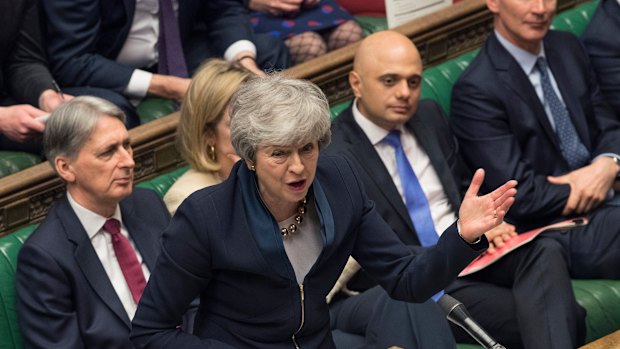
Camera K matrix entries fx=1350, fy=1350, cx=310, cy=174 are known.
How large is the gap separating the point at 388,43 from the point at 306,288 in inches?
38.1

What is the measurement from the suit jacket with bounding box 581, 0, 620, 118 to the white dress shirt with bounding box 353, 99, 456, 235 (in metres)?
0.73

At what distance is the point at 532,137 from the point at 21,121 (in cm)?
124

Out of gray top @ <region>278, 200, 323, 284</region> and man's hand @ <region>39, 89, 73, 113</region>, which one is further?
man's hand @ <region>39, 89, 73, 113</region>

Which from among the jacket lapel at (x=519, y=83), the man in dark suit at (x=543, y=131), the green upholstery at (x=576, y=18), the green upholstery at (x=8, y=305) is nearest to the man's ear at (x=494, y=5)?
the man in dark suit at (x=543, y=131)

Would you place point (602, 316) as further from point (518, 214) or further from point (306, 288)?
point (306, 288)

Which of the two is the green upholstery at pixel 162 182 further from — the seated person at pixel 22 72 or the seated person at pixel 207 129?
the seated person at pixel 22 72

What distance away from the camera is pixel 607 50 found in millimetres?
3650

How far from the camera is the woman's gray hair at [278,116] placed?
2.20 meters

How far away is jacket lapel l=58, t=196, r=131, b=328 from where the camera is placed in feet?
8.80

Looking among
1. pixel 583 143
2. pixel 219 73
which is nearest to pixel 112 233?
pixel 219 73

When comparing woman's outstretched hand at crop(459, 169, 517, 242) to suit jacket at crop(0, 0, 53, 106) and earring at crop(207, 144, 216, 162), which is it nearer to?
earring at crop(207, 144, 216, 162)

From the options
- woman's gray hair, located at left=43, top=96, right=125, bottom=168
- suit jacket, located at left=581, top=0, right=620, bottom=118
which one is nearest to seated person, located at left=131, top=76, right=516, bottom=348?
woman's gray hair, located at left=43, top=96, right=125, bottom=168

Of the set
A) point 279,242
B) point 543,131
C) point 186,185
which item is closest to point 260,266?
point 279,242

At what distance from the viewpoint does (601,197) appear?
3270mm
